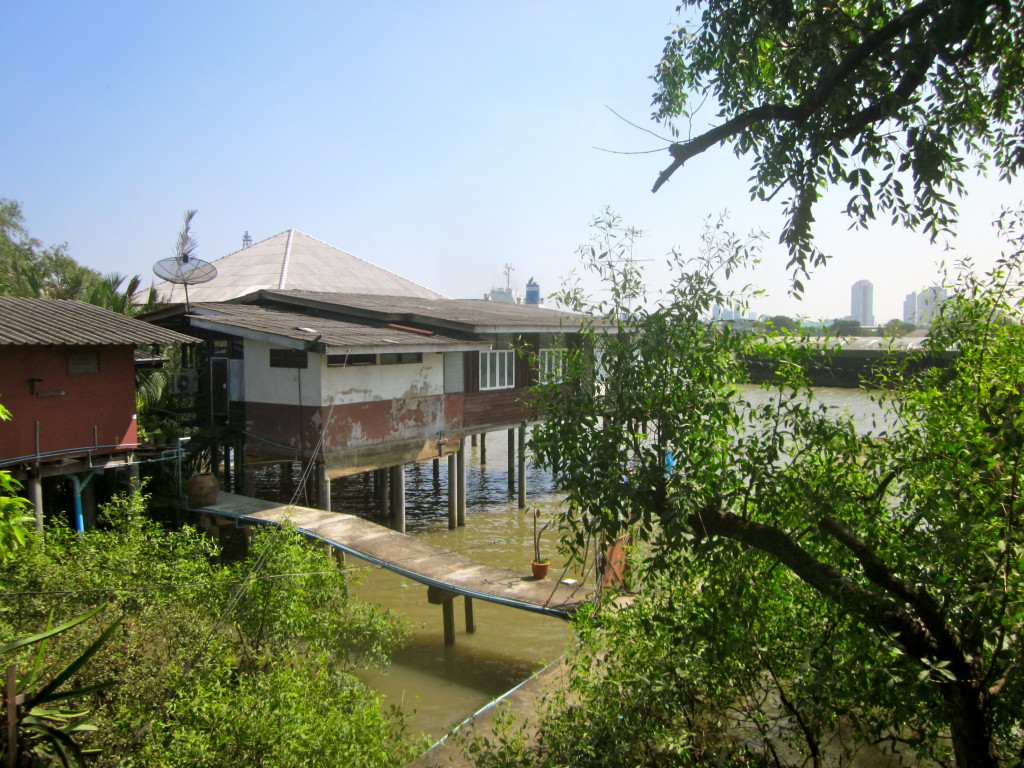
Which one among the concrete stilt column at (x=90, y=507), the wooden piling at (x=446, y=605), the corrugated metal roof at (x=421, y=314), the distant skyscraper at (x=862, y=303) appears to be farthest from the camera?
the distant skyscraper at (x=862, y=303)

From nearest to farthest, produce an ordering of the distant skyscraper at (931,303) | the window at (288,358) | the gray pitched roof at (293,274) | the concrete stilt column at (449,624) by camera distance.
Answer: the distant skyscraper at (931,303), the concrete stilt column at (449,624), the window at (288,358), the gray pitched roof at (293,274)

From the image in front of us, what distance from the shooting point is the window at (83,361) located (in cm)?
1175

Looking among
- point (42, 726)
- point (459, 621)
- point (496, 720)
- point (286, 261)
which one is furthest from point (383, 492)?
point (42, 726)

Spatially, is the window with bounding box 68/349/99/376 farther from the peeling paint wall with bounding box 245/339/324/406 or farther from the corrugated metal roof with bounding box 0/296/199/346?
the peeling paint wall with bounding box 245/339/324/406

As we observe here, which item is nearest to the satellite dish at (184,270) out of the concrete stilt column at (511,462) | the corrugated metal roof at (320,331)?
the corrugated metal roof at (320,331)

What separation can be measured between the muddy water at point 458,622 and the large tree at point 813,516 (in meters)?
1.01

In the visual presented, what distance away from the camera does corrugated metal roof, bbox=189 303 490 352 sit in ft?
43.9

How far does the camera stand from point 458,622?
12398mm

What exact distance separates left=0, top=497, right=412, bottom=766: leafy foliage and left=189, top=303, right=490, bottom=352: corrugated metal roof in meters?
4.80

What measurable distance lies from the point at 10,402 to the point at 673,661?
32.4 ft

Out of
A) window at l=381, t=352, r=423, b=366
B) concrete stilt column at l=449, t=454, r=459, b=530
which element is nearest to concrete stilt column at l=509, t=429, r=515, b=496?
concrete stilt column at l=449, t=454, r=459, b=530

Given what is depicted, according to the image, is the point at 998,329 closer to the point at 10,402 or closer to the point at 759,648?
the point at 759,648

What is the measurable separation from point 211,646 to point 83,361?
665 cm

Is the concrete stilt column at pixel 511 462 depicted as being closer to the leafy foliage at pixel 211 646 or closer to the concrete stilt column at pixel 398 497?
the concrete stilt column at pixel 398 497
